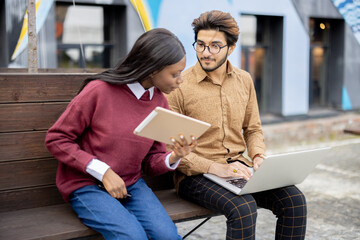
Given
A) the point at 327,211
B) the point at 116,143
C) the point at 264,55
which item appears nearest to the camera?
the point at 116,143

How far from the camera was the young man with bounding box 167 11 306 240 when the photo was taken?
8.33ft

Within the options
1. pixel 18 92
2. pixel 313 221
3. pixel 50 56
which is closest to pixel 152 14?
pixel 50 56

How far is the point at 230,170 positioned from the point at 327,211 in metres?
1.94

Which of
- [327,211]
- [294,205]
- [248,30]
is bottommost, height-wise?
[327,211]

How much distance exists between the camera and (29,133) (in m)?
2.45

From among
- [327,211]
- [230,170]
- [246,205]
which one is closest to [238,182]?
[230,170]

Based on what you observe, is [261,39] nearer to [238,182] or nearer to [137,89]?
[238,182]

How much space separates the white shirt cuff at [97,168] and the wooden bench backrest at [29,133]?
53cm

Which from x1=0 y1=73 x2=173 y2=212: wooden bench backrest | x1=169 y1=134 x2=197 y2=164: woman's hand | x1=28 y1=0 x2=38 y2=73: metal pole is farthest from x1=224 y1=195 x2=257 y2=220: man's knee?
x1=28 y1=0 x2=38 y2=73: metal pole

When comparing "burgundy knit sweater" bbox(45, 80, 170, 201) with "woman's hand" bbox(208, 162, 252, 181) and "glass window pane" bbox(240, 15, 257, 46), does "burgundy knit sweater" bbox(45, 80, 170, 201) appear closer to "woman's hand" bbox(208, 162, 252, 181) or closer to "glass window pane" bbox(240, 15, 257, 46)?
"woman's hand" bbox(208, 162, 252, 181)

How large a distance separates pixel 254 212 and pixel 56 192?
1077 mm

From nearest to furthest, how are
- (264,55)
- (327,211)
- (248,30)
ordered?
(327,211) → (248,30) → (264,55)

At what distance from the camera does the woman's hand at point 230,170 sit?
2533mm

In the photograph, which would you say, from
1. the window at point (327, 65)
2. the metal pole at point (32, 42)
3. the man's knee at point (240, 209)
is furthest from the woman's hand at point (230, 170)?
the window at point (327, 65)
